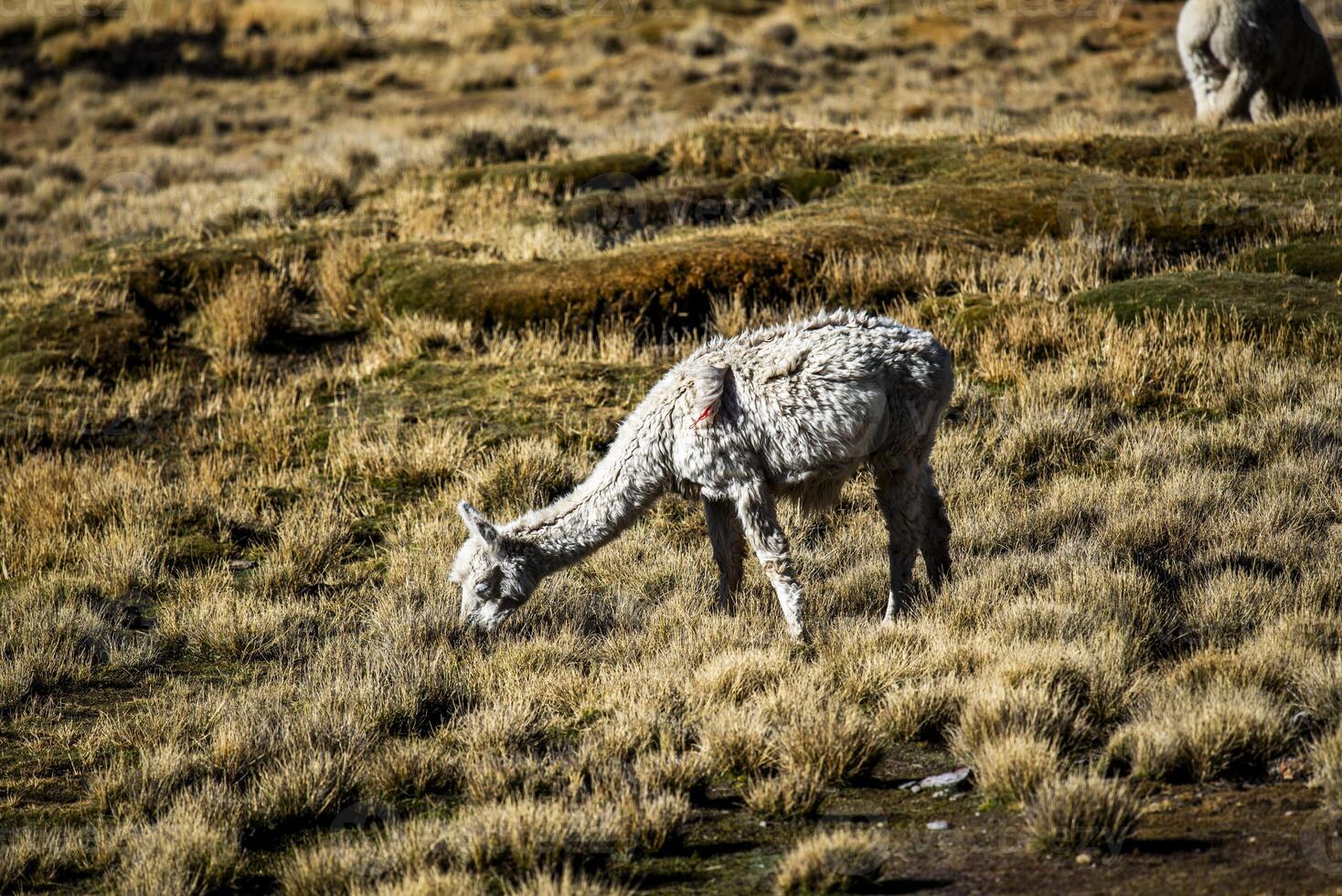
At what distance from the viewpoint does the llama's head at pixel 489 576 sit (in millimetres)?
7527

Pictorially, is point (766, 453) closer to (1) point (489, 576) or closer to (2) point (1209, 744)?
(1) point (489, 576)

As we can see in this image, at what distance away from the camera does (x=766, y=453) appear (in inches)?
281

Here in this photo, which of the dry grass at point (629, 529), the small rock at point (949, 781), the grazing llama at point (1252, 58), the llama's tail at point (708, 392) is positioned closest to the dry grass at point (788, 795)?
the dry grass at point (629, 529)

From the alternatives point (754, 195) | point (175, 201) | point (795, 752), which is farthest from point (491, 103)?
point (795, 752)

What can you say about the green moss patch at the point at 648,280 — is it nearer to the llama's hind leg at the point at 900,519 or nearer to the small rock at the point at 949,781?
the llama's hind leg at the point at 900,519

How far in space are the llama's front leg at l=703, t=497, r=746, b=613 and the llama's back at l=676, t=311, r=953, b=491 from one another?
1.72 feet

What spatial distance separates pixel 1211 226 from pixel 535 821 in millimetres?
10807

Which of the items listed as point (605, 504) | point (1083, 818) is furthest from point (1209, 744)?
point (605, 504)

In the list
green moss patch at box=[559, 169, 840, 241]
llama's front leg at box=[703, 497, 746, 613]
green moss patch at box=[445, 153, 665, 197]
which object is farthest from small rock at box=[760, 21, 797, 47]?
llama's front leg at box=[703, 497, 746, 613]

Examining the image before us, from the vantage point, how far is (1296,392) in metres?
10.1

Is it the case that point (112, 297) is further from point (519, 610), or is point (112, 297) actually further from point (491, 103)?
point (491, 103)

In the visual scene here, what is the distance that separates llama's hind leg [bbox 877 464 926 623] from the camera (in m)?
7.46

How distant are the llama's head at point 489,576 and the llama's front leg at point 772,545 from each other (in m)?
1.42

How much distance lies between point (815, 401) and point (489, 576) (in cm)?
223
